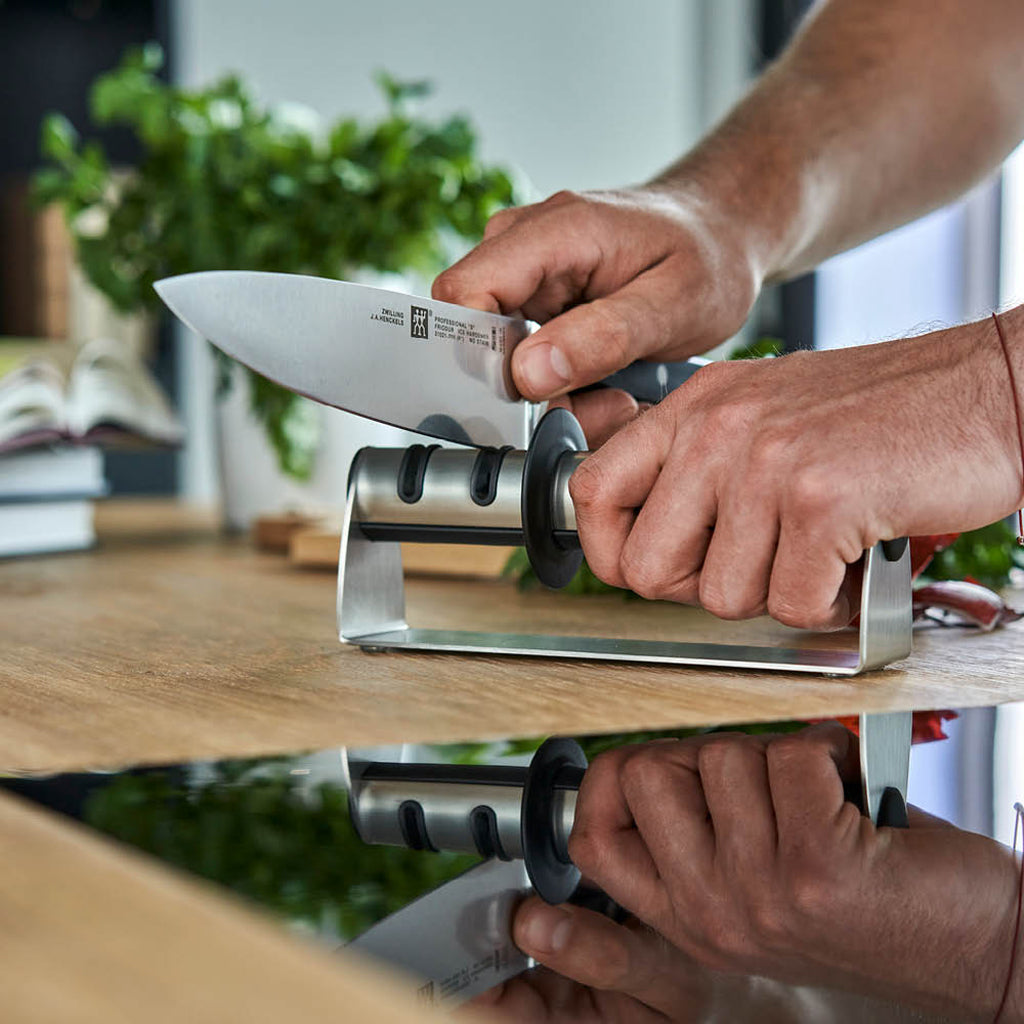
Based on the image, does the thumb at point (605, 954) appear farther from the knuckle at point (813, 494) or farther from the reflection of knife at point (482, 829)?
the knuckle at point (813, 494)

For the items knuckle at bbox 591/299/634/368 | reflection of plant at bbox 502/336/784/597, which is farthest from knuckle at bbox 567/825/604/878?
reflection of plant at bbox 502/336/784/597

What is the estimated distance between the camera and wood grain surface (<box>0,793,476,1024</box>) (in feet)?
0.85

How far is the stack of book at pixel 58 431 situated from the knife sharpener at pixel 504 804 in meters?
1.16

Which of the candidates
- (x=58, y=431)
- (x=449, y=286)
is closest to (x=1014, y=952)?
(x=449, y=286)

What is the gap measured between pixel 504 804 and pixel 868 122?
0.97 m

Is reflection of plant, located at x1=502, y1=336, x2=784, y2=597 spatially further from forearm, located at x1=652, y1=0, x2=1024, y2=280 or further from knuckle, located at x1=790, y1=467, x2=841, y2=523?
knuckle, located at x1=790, y1=467, x2=841, y2=523

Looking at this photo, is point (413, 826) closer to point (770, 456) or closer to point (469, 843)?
point (469, 843)

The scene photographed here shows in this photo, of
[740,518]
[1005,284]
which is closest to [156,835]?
[740,518]

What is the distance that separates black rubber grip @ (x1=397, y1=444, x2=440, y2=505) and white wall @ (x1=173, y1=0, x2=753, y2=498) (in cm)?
265

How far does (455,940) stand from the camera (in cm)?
32

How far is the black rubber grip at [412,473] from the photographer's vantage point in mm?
771

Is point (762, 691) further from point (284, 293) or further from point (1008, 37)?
point (1008, 37)

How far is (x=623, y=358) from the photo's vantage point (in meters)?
0.86

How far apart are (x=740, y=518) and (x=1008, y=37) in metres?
0.93
